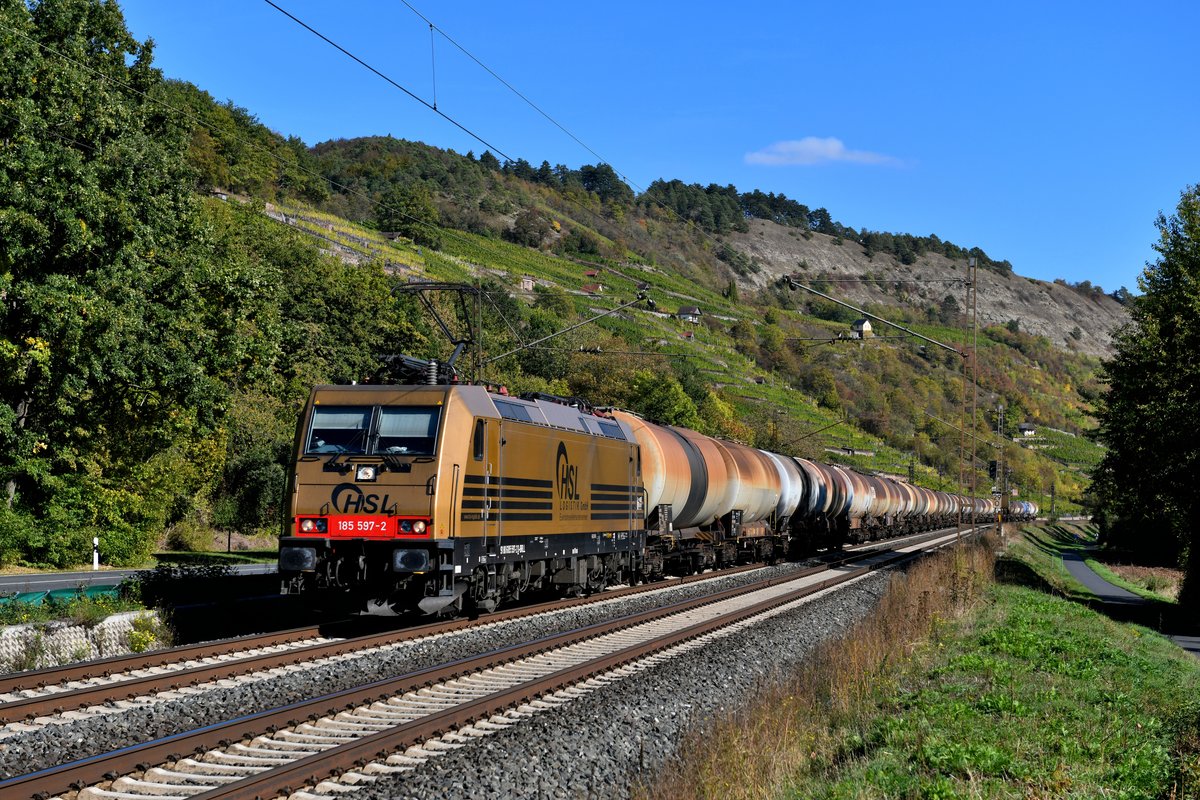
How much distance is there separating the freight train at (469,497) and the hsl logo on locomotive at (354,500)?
0.01 m

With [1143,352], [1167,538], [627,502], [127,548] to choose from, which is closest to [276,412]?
[127,548]

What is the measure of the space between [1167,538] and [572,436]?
65386 mm

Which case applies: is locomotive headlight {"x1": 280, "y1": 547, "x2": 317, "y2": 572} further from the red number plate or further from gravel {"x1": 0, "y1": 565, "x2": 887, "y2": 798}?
gravel {"x1": 0, "y1": 565, "x2": 887, "y2": 798}

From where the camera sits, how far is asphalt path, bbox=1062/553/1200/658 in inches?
1065

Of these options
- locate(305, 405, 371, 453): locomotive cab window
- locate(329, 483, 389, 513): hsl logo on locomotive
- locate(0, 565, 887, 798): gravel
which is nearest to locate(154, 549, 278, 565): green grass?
locate(305, 405, 371, 453): locomotive cab window

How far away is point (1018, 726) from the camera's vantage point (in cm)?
1114

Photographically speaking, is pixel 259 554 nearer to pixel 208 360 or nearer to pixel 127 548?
pixel 127 548

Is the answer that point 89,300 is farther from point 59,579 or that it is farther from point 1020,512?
point 1020,512

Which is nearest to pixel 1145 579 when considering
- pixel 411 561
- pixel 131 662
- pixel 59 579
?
pixel 59 579

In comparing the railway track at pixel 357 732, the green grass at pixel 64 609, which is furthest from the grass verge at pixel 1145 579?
the green grass at pixel 64 609

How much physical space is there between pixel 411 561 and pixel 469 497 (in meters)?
1.54

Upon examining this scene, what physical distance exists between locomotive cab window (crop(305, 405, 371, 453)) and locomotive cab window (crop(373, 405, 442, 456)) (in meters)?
0.27

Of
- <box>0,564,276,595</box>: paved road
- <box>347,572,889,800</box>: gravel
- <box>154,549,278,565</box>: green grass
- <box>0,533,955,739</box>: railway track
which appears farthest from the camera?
<box>154,549,278,565</box>: green grass

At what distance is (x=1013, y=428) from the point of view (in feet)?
626
